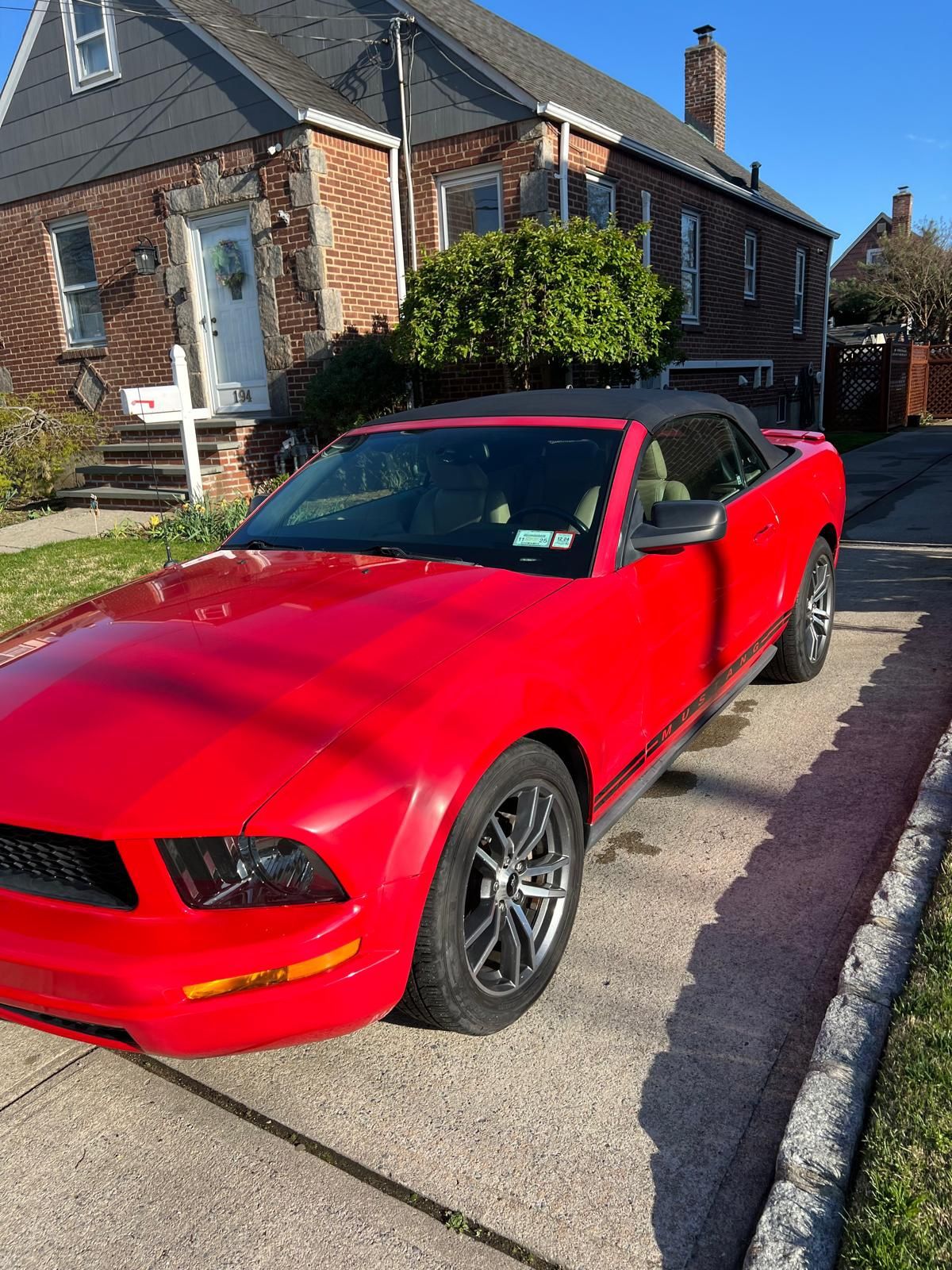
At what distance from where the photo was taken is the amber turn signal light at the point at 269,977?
1.93 metres

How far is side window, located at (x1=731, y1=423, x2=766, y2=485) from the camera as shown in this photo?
429 cm

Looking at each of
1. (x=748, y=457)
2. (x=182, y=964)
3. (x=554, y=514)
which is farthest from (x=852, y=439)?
(x=182, y=964)

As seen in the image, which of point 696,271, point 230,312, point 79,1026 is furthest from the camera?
point 696,271

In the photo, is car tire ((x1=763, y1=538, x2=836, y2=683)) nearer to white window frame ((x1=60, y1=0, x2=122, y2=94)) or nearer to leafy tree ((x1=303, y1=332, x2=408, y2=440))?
leafy tree ((x1=303, y1=332, x2=408, y2=440))

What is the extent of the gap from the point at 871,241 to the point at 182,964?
59.3m

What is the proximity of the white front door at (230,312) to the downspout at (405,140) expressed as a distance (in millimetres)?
2021

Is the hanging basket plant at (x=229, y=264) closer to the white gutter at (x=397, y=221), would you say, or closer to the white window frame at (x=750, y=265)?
the white gutter at (x=397, y=221)

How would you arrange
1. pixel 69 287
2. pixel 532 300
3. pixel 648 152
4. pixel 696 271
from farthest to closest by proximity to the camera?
pixel 696 271
pixel 69 287
pixel 648 152
pixel 532 300

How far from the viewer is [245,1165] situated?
7.05 ft

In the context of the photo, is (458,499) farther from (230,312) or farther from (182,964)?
(230,312)

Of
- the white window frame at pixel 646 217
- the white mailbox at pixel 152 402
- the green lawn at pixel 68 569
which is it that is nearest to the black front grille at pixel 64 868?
the white mailbox at pixel 152 402

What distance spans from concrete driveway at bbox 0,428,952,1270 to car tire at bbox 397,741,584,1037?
0.58 ft

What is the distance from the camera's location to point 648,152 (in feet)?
43.7

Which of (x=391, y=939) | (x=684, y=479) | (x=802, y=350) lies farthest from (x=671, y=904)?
(x=802, y=350)
